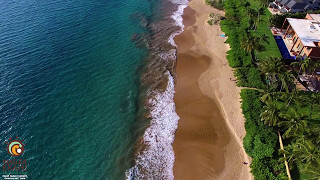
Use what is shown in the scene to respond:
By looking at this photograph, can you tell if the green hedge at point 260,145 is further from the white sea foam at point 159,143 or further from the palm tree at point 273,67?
the white sea foam at point 159,143

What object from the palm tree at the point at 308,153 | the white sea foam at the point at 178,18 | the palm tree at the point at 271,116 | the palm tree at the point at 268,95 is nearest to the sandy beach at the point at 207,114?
the white sea foam at the point at 178,18

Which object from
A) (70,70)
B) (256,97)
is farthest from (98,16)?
(256,97)

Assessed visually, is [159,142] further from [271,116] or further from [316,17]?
[316,17]

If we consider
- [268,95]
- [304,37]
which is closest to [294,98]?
[268,95]

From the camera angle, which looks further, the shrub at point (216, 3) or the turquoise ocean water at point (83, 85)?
the shrub at point (216, 3)

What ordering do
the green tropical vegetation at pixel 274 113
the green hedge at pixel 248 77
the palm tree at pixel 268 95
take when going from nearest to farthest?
the green tropical vegetation at pixel 274 113
the palm tree at pixel 268 95
the green hedge at pixel 248 77

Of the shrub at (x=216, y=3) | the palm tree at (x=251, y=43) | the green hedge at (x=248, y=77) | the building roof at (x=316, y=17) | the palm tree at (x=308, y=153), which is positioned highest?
the shrub at (x=216, y=3)

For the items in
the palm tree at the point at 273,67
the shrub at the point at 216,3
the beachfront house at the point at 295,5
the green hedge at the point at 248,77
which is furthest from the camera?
the shrub at the point at 216,3
